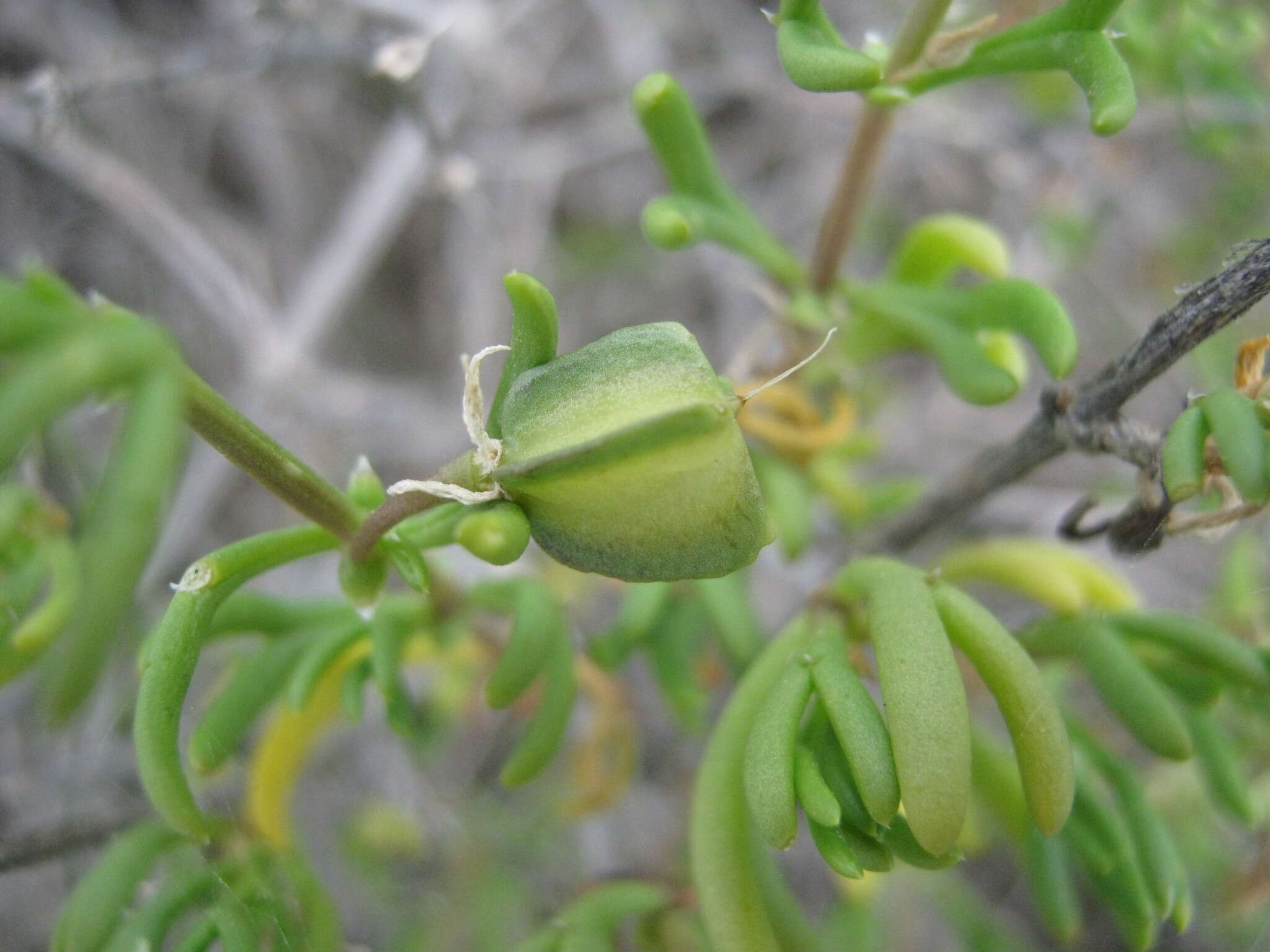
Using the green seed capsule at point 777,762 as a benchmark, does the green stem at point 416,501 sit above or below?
above

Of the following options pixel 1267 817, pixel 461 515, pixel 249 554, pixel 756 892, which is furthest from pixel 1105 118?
pixel 1267 817

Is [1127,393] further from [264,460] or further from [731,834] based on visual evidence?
[264,460]

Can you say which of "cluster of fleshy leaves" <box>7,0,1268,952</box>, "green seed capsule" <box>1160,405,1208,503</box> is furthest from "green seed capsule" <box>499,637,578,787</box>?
"green seed capsule" <box>1160,405,1208,503</box>

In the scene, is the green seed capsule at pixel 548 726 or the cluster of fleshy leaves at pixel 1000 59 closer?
the cluster of fleshy leaves at pixel 1000 59

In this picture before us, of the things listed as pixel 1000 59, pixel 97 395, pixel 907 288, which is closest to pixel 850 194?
pixel 907 288

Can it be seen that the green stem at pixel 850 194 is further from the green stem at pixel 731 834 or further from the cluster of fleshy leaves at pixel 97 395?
the cluster of fleshy leaves at pixel 97 395

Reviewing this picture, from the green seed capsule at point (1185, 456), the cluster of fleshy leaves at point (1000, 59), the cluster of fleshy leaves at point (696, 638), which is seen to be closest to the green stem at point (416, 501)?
the cluster of fleshy leaves at point (696, 638)

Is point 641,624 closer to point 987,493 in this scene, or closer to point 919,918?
point 987,493
